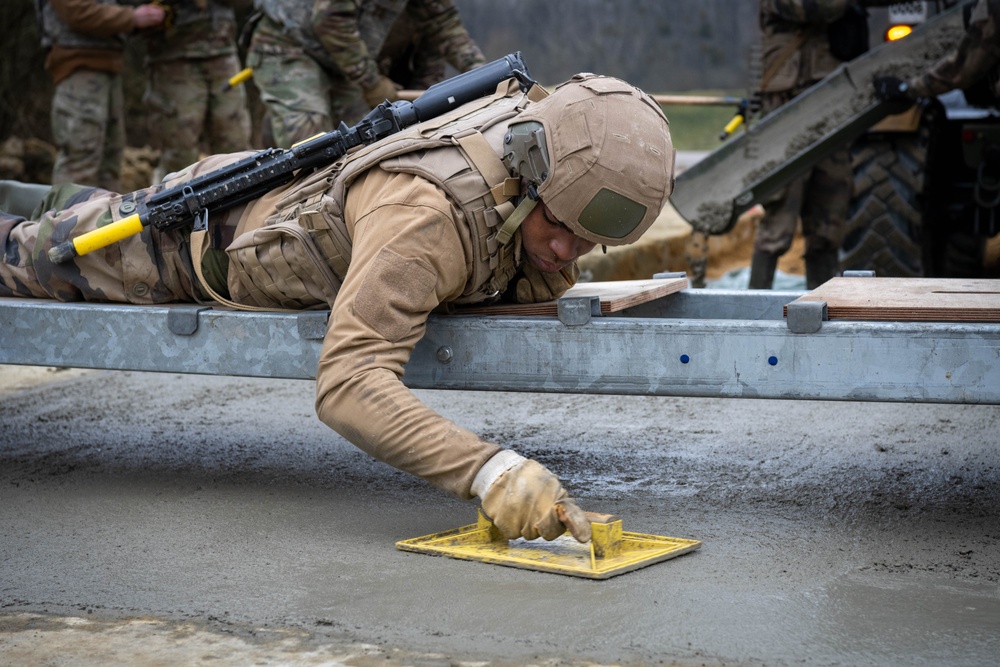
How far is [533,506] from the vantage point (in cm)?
276

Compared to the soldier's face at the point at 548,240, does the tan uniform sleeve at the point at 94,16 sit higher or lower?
higher

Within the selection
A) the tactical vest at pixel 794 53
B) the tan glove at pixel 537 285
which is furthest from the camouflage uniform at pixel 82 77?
the tan glove at pixel 537 285

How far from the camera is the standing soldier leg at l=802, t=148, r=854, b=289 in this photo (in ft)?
22.8

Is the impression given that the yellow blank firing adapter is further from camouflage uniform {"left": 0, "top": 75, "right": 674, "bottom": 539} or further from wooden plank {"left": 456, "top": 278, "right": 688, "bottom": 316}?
wooden plank {"left": 456, "top": 278, "right": 688, "bottom": 316}

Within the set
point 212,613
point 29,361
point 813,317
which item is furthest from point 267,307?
point 813,317

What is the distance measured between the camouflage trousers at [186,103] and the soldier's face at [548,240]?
472 centimetres

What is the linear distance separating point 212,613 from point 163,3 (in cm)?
521

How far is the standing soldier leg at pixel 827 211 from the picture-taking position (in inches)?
274

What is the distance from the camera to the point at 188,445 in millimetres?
4387

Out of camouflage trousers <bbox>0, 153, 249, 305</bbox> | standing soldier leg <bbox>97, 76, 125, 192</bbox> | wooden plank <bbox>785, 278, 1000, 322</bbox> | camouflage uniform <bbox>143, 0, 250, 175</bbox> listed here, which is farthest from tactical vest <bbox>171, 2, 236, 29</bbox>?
wooden plank <bbox>785, 278, 1000, 322</bbox>

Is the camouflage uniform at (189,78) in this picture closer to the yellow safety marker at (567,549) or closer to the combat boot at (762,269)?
the combat boot at (762,269)

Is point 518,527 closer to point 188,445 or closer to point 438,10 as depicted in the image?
point 188,445

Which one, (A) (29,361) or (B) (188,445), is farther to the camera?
(B) (188,445)

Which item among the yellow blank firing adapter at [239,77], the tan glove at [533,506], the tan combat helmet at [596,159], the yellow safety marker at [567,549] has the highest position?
the yellow blank firing adapter at [239,77]
